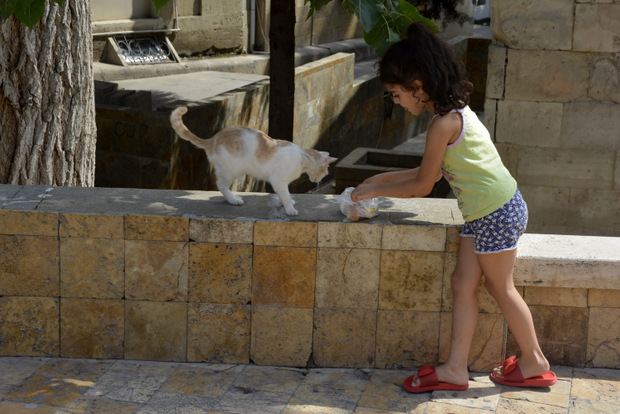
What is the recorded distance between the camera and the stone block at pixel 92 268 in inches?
154

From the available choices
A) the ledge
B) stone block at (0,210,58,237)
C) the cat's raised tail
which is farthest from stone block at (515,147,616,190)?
stone block at (0,210,58,237)

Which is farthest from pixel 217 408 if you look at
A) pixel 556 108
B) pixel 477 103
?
pixel 477 103

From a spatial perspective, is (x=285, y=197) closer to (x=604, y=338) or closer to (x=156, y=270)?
(x=156, y=270)

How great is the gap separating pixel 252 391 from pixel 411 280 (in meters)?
0.91

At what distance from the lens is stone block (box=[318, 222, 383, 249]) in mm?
3857

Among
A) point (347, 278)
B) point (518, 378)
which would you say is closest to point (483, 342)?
point (518, 378)

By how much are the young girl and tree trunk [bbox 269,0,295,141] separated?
4182mm

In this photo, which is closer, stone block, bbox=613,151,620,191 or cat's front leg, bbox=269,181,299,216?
cat's front leg, bbox=269,181,299,216

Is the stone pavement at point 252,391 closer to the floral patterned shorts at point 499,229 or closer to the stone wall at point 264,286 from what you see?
the stone wall at point 264,286

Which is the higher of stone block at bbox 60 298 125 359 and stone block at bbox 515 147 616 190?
stone block at bbox 515 147 616 190

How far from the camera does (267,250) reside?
3.90m

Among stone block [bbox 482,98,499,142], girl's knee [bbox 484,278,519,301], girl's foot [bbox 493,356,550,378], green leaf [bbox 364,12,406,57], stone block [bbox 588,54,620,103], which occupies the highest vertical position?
green leaf [bbox 364,12,406,57]

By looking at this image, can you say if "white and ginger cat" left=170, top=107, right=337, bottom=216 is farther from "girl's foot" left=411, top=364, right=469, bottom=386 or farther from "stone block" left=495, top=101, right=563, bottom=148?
"stone block" left=495, top=101, right=563, bottom=148

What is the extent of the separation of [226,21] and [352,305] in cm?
1300
